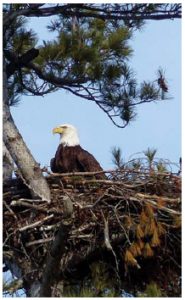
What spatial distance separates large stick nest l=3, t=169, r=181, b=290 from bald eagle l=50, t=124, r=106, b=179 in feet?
2.08

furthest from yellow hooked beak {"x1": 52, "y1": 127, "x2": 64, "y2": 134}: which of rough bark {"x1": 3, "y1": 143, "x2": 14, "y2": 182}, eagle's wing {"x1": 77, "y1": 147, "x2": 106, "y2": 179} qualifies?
rough bark {"x1": 3, "y1": 143, "x2": 14, "y2": 182}

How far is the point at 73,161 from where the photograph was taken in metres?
6.91

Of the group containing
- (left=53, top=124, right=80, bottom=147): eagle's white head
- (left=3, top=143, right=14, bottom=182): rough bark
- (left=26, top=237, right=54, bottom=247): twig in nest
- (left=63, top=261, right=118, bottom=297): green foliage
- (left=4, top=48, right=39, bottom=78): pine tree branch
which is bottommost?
(left=63, top=261, right=118, bottom=297): green foliage

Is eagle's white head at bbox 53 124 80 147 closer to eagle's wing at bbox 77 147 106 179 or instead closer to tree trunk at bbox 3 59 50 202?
eagle's wing at bbox 77 147 106 179

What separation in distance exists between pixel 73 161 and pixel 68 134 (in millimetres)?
416

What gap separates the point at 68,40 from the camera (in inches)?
276

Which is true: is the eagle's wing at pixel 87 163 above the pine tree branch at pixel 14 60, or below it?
below

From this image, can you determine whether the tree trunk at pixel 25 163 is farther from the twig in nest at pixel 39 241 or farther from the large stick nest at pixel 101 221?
the twig in nest at pixel 39 241

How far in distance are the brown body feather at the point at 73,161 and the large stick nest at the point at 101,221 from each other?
618 millimetres

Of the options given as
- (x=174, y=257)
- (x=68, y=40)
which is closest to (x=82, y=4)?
(x=68, y=40)

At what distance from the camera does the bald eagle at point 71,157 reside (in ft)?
22.4

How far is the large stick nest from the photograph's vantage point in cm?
589

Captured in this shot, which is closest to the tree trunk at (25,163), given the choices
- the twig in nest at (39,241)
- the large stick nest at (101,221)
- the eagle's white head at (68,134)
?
the large stick nest at (101,221)

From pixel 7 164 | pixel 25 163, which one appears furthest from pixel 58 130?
pixel 25 163
